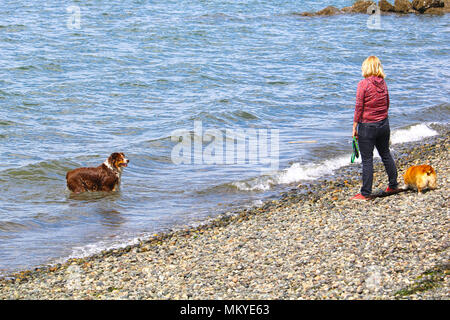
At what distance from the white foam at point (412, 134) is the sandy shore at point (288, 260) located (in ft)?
15.1

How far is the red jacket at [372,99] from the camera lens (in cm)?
844

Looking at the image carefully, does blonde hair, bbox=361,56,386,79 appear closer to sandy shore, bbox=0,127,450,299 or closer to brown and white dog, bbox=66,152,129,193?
sandy shore, bbox=0,127,450,299

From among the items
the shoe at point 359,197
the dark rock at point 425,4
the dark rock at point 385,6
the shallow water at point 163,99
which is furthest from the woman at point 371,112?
the dark rock at point 425,4

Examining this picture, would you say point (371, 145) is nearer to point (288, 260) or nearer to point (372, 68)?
point (372, 68)

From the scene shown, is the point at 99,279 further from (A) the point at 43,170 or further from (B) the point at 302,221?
(A) the point at 43,170

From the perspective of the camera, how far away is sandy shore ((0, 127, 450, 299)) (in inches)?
243

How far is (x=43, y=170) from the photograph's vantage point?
41.1 ft

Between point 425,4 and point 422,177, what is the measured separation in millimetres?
31339

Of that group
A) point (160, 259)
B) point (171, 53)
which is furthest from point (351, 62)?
point (160, 259)

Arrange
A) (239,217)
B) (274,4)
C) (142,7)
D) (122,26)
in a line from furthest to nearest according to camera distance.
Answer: (274,4) → (142,7) → (122,26) → (239,217)

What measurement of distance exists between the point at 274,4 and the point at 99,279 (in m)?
34.2

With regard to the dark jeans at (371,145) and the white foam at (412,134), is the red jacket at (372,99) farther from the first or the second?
the white foam at (412,134)

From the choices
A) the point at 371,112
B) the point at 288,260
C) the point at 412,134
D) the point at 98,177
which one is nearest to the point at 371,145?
the point at 371,112

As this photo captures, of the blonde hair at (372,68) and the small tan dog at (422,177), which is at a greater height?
the blonde hair at (372,68)
